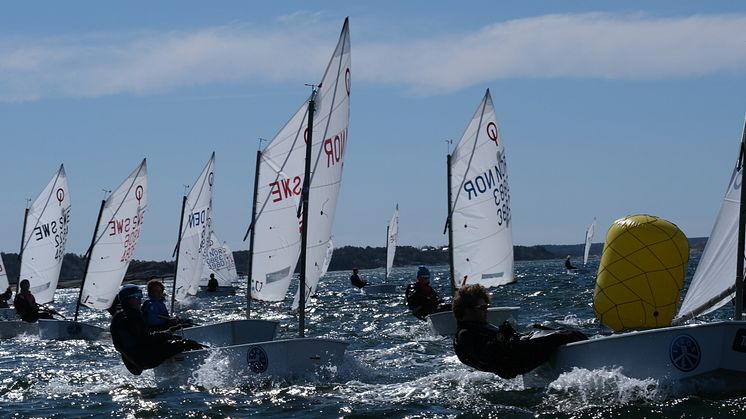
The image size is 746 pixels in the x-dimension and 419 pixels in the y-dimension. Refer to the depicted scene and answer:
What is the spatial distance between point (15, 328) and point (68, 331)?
241 centimetres

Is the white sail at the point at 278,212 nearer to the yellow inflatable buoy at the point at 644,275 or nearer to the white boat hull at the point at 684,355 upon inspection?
the yellow inflatable buoy at the point at 644,275

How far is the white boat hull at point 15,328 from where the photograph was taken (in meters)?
22.9

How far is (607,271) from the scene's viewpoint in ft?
36.9

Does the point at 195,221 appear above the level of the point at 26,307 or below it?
above

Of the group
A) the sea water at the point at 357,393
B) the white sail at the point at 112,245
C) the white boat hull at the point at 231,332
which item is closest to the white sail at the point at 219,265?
the white sail at the point at 112,245

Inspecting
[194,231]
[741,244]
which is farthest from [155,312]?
[194,231]

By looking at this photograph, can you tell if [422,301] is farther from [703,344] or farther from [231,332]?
[703,344]

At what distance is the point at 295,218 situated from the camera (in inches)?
658

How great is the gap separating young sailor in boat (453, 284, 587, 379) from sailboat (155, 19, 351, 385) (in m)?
2.24

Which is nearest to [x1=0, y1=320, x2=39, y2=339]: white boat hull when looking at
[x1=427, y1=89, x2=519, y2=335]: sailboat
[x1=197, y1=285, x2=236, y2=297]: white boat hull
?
[x1=427, y1=89, x2=519, y2=335]: sailboat

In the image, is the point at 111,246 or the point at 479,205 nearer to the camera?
the point at 479,205

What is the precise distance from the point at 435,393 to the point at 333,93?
5185 mm

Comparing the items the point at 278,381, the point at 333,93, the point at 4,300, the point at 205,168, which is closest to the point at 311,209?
the point at 333,93

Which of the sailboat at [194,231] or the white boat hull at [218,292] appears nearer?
the sailboat at [194,231]
